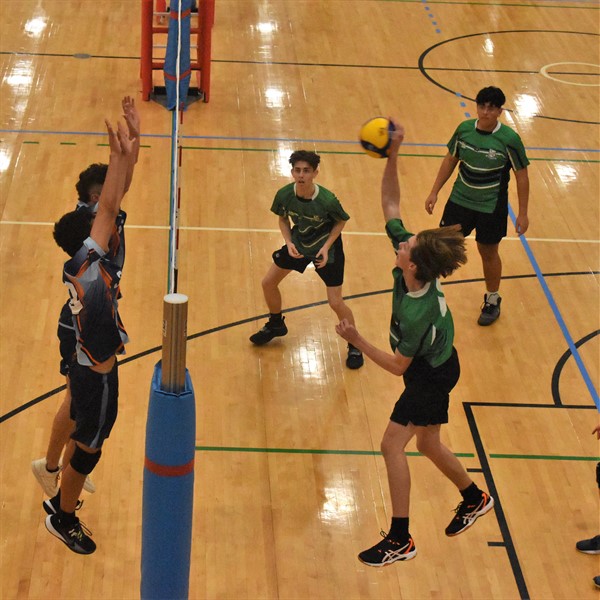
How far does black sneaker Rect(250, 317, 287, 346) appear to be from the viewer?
7660 millimetres

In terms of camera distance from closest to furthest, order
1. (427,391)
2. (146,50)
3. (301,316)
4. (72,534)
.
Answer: (427,391)
(72,534)
(301,316)
(146,50)

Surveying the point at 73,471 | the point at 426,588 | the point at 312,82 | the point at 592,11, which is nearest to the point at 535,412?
the point at 426,588

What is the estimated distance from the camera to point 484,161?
7.69m

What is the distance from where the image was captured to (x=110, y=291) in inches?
196

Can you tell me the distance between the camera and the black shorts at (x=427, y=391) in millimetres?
5316

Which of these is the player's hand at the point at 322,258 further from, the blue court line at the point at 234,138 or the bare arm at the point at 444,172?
the blue court line at the point at 234,138

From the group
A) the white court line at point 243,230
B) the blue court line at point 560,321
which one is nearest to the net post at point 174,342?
the blue court line at point 560,321

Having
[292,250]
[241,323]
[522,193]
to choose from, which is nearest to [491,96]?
[522,193]

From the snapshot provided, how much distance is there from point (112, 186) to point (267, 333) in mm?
3369

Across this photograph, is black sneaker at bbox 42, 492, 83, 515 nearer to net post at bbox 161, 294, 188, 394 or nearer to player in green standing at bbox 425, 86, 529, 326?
net post at bbox 161, 294, 188, 394

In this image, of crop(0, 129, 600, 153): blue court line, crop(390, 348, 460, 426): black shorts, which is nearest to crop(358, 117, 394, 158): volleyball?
crop(390, 348, 460, 426): black shorts

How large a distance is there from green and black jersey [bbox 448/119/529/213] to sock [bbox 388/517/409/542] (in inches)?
124

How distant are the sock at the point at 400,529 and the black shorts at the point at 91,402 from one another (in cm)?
161

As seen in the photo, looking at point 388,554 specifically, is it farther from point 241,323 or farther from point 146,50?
point 146,50
